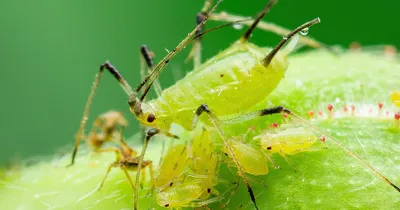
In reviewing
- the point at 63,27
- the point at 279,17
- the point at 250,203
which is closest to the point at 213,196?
the point at 250,203

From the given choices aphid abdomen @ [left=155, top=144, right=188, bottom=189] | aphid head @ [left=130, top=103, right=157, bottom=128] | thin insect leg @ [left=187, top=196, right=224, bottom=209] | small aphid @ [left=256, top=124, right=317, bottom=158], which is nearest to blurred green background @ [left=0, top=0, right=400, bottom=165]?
aphid head @ [left=130, top=103, right=157, bottom=128]

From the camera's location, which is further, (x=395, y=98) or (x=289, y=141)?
(x=395, y=98)

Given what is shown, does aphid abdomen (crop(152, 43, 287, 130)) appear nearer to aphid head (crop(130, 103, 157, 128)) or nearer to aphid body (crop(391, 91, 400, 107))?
aphid head (crop(130, 103, 157, 128))

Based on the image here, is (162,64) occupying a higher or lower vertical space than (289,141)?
higher

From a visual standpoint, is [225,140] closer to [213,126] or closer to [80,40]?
[213,126]

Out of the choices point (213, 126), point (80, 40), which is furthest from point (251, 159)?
point (80, 40)
